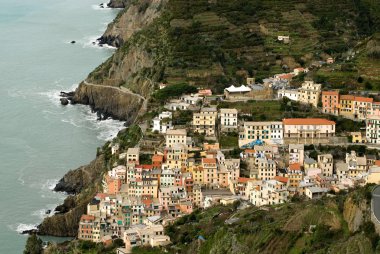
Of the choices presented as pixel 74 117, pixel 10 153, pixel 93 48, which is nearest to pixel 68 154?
pixel 10 153

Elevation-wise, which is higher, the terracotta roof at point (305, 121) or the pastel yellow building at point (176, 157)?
the terracotta roof at point (305, 121)

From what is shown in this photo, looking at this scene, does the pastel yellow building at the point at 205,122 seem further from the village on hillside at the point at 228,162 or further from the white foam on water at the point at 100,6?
the white foam on water at the point at 100,6

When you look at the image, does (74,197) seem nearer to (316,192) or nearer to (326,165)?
(326,165)

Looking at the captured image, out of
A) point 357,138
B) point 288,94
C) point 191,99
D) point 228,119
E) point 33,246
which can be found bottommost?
point 33,246

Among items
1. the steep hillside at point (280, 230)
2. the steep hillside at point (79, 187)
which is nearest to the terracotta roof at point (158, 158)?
the steep hillside at point (79, 187)

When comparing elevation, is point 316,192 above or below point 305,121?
below

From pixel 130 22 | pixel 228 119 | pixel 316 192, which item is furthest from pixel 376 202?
pixel 130 22

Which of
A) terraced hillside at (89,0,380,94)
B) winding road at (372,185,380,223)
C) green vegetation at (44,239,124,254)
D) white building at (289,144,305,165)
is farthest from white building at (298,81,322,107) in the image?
winding road at (372,185,380,223)
